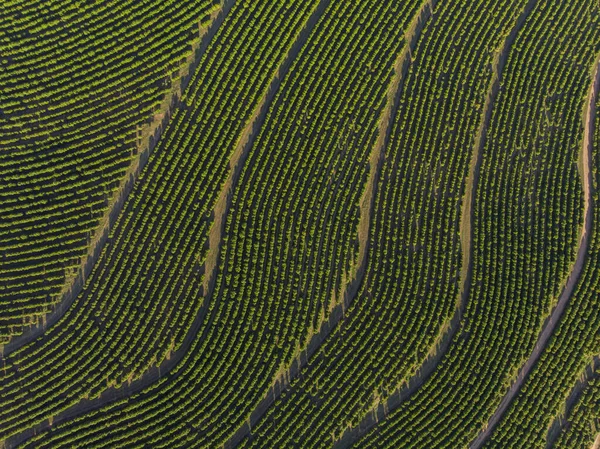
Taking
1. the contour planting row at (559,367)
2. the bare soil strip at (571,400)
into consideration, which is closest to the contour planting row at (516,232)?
the contour planting row at (559,367)

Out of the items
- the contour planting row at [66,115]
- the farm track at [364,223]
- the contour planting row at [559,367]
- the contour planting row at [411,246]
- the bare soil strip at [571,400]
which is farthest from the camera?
the bare soil strip at [571,400]

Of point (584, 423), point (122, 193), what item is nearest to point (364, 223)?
point (122, 193)

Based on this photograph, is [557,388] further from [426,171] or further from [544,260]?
[426,171]

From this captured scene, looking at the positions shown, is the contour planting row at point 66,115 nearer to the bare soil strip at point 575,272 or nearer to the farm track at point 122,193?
the farm track at point 122,193

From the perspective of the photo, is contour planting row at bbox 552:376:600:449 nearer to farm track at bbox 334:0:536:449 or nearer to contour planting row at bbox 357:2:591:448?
contour planting row at bbox 357:2:591:448

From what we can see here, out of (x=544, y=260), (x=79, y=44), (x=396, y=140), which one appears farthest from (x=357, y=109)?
(x=79, y=44)
